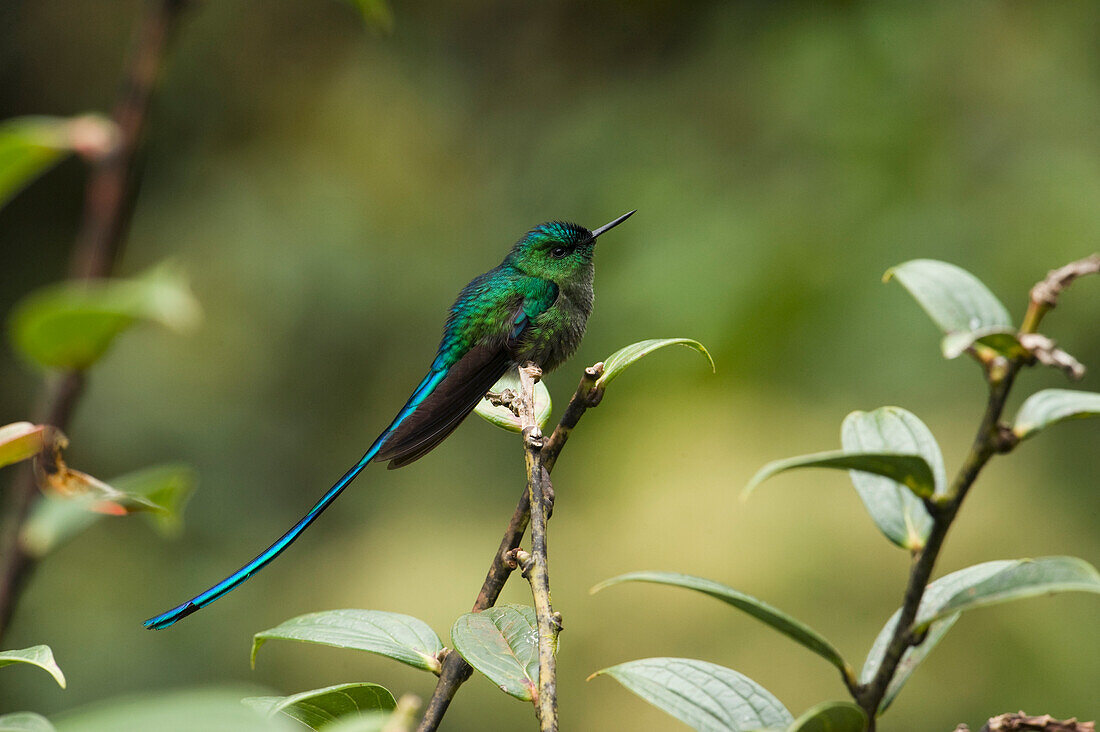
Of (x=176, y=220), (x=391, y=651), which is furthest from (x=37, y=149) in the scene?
(x=176, y=220)

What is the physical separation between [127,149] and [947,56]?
3395mm

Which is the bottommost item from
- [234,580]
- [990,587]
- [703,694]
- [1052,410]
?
[234,580]

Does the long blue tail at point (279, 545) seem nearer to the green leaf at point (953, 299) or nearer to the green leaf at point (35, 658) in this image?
the green leaf at point (35, 658)

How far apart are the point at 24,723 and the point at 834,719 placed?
42 cm

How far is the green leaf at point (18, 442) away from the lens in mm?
567

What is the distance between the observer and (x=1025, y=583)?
537mm

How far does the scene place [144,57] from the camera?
0.44m

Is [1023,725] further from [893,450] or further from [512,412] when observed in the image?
[512,412]

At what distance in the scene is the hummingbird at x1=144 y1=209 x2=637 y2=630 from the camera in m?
1.35

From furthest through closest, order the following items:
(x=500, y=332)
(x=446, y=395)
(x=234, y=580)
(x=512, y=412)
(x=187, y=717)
Result: (x=500, y=332) → (x=446, y=395) → (x=512, y=412) → (x=234, y=580) → (x=187, y=717)

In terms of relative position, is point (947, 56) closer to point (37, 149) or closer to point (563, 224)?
point (563, 224)

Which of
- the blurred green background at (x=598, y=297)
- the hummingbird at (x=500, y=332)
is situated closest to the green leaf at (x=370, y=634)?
the hummingbird at (x=500, y=332)

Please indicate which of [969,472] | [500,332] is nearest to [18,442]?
[969,472]

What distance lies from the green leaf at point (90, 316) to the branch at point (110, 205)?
0.04 feet
